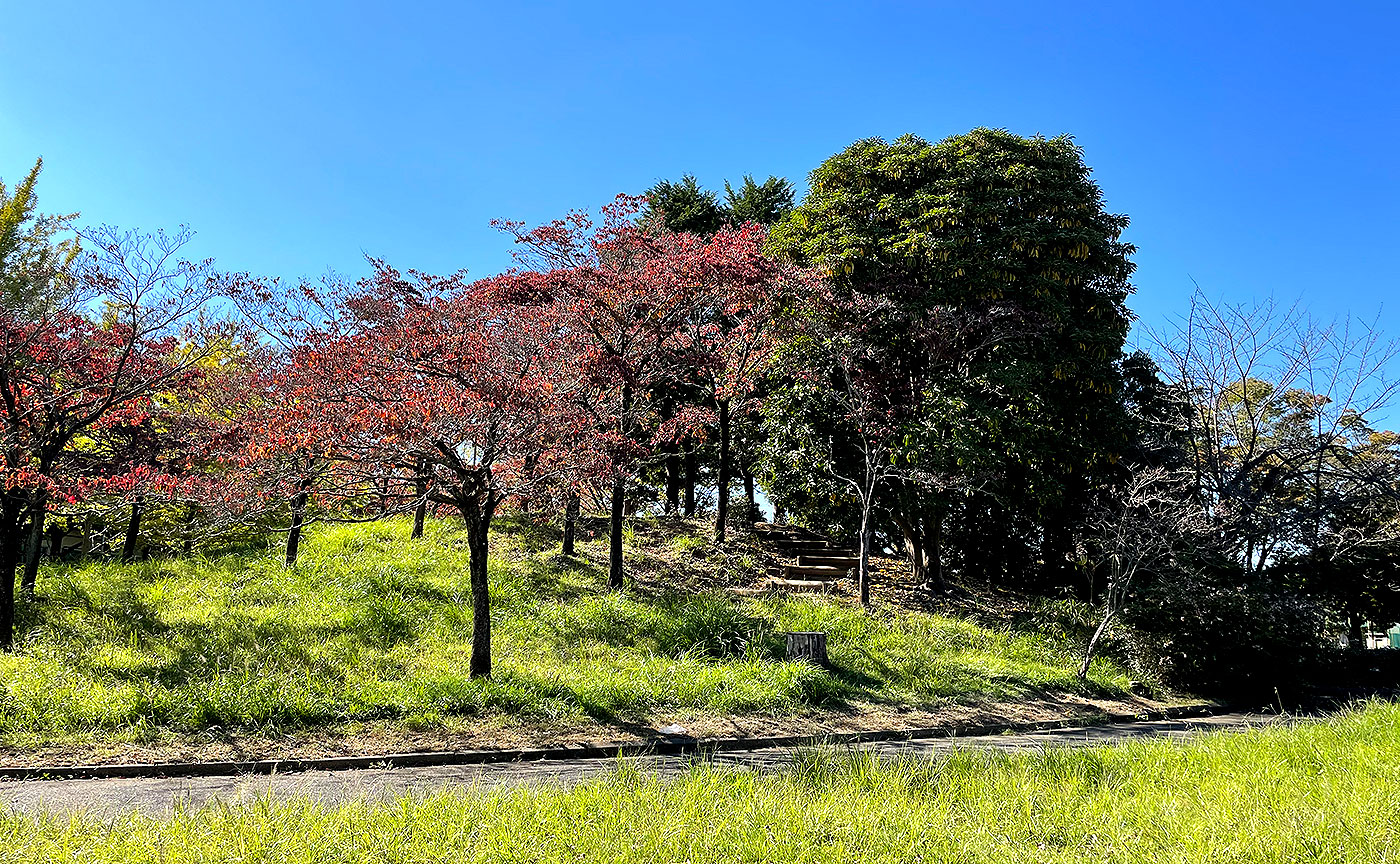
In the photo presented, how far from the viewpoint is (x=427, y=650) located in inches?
418

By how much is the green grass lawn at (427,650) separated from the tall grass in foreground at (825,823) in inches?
126

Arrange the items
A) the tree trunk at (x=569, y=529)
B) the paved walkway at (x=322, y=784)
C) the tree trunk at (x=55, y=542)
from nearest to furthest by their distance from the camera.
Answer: the paved walkway at (x=322, y=784) → the tree trunk at (x=569, y=529) → the tree trunk at (x=55, y=542)

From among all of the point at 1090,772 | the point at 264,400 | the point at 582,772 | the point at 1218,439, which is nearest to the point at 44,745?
the point at 582,772

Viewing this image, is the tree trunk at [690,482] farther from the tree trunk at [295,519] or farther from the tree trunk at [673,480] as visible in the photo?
the tree trunk at [295,519]

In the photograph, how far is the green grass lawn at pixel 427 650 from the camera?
326 inches

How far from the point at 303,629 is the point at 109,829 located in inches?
250

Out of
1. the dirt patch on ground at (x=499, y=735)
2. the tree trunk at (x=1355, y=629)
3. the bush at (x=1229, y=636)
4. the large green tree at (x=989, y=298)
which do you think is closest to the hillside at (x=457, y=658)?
the dirt patch on ground at (x=499, y=735)

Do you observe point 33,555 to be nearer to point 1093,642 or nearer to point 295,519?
point 295,519

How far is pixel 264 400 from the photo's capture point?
11.8 meters

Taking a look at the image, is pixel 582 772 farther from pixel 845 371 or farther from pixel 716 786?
pixel 845 371

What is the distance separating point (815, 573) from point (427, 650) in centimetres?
912

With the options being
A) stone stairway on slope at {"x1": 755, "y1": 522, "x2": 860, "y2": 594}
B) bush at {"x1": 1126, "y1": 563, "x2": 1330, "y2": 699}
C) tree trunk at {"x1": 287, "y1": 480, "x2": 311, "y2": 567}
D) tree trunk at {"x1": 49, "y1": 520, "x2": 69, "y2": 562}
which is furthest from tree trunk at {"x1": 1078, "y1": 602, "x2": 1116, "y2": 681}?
tree trunk at {"x1": 49, "y1": 520, "x2": 69, "y2": 562}

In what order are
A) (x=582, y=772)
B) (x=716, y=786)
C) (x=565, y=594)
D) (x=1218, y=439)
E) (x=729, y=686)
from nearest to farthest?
1. (x=716, y=786)
2. (x=582, y=772)
3. (x=729, y=686)
4. (x=565, y=594)
5. (x=1218, y=439)

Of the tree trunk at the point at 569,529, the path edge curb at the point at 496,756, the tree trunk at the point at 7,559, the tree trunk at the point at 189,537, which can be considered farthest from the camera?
the tree trunk at the point at 189,537
